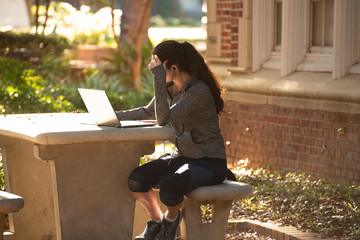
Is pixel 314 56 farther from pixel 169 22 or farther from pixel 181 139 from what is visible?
pixel 169 22

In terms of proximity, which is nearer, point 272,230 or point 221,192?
point 221,192

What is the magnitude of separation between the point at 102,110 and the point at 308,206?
6.78 ft

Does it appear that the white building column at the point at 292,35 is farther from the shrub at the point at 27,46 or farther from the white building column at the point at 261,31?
the shrub at the point at 27,46

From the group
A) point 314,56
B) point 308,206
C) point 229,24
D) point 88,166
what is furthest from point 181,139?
point 229,24

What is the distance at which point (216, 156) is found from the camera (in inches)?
201

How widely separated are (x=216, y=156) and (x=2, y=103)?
16.5 feet

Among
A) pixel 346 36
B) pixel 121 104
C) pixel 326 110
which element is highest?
pixel 346 36

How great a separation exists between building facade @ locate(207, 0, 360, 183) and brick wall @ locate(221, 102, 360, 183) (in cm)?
1

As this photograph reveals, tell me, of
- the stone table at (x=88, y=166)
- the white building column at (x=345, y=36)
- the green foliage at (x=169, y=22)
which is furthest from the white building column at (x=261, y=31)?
the green foliage at (x=169, y=22)

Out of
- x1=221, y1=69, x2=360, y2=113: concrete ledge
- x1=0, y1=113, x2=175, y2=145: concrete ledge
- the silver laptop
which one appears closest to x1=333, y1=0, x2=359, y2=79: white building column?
x1=221, y1=69, x2=360, y2=113: concrete ledge

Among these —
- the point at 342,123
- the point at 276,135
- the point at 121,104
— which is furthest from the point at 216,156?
the point at 121,104

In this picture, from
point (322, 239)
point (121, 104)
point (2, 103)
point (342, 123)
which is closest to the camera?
point (322, 239)

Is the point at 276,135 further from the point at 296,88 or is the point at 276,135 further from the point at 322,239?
the point at 322,239

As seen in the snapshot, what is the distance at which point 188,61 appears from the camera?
5.23 meters
